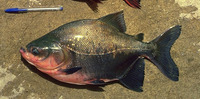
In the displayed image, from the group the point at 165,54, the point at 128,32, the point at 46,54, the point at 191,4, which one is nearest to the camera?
the point at 46,54

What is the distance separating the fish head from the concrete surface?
310 millimetres

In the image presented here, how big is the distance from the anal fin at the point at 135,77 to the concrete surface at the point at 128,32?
0.10 metres

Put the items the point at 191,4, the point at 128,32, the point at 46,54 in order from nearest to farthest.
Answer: the point at 46,54
the point at 128,32
the point at 191,4

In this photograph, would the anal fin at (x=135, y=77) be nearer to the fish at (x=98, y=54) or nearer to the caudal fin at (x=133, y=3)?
the fish at (x=98, y=54)

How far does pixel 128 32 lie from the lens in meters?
Result: 2.57

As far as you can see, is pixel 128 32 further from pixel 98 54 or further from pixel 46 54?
pixel 46 54

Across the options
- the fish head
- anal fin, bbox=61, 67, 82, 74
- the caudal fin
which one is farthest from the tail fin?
the fish head

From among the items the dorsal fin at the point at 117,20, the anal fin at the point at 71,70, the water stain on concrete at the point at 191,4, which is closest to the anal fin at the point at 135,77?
the dorsal fin at the point at 117,20

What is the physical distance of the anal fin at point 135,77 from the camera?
91.4 inches

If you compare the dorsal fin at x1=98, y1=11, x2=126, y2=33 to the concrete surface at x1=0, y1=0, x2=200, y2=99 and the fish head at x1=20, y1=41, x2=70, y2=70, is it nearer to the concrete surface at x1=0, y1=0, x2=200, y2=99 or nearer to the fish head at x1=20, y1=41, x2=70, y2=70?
the concrete surface at x1=0, y1=0, x2=200, y2=99

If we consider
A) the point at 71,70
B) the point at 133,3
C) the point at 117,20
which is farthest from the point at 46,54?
the point at 133,3

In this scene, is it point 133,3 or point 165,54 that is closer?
point 165,54

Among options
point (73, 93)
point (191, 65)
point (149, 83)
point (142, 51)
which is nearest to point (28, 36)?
point (73, 93)

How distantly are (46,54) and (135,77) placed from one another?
1.00 m
